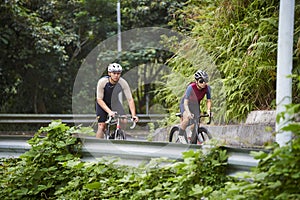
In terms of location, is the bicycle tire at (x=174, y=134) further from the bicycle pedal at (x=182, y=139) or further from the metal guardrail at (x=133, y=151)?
the metal guardrail at (x=133, y=151)

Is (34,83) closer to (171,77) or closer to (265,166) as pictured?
(171,77)

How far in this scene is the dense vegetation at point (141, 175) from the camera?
3.31 m

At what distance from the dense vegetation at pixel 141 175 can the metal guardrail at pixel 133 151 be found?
3.5 inches

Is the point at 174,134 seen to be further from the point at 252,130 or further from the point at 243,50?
the point at 243,50

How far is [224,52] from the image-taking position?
8352 mm

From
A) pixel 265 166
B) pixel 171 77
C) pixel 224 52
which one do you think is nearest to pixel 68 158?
pixel 265 166

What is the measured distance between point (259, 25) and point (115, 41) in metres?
9.90

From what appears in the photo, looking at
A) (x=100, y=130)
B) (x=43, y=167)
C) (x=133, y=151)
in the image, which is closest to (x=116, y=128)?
(x=100, y=130)

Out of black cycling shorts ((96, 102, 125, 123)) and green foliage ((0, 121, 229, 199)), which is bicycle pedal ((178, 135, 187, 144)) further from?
green foliage ((0, 121, 229, 199))

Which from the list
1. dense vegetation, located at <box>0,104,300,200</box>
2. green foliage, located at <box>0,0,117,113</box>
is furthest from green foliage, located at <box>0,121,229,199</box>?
green foliage, located at <box>0,0,117,113</box>

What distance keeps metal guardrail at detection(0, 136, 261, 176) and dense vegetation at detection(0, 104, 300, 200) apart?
9 cm

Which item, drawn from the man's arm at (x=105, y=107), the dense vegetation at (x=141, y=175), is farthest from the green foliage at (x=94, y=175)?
the man's arm at (x=105, y=107)

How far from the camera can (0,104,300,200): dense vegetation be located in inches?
130

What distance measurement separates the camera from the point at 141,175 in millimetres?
4547
